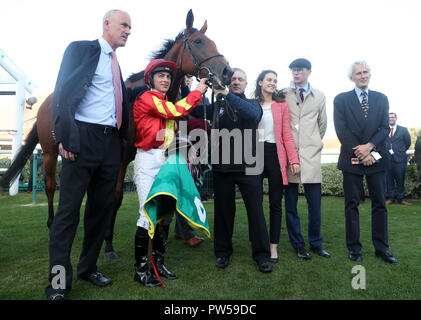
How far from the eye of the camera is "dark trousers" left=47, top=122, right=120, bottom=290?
222 centimetres

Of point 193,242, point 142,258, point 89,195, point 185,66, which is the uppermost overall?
point 185,66

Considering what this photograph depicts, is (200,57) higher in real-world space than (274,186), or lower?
higher

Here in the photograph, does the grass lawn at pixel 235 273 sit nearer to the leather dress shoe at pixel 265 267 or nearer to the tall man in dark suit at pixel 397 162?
the leather dress shoe at pixel 265 267

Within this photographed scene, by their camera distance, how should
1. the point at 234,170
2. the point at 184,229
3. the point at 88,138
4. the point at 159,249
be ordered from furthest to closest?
1. the point at 184,229
2. the point at 234,170
3. the point at 159,249
4. the point at 88,138

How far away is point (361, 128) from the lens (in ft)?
10.8

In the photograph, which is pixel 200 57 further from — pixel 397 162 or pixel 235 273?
pixel 397 162

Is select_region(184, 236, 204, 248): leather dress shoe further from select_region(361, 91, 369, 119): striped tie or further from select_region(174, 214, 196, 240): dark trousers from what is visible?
select_region(361, 91, 369, 119): striped tie

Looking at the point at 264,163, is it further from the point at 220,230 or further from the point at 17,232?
the point at 17,232

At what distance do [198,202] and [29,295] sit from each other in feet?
4.68

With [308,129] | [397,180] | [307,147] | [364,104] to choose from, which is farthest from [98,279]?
[397,180]

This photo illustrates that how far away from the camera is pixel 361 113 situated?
329cm

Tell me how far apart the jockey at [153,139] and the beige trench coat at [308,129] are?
1265mm

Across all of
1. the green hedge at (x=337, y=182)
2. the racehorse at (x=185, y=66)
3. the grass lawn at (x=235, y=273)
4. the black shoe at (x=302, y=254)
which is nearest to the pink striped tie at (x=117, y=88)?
the racehorse at (x=185, y=66)

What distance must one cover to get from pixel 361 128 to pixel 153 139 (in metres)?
2.23
